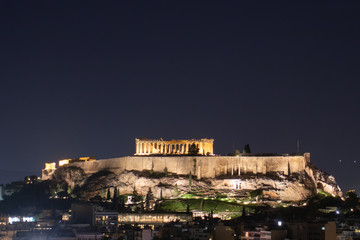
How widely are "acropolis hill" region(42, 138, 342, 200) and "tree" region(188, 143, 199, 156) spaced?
0.43ft

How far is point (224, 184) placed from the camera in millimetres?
86188

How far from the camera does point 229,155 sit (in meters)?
91.6

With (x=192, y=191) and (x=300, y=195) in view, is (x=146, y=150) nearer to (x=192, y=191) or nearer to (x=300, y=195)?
(x=192, y=191)

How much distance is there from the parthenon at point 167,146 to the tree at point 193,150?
1.36 metres

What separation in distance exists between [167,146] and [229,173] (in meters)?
13.2

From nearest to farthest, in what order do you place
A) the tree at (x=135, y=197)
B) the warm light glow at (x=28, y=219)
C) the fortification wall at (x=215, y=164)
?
the warm light glow at (x=28, y=219)
the tree at (x=135, y=197)
the fortification wall at (x=215, y=164)

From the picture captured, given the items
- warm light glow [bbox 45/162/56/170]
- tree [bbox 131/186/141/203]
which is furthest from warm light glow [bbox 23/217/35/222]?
warm light glow [bbox 45/162/56/170]

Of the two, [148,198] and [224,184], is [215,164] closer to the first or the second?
[224,184]

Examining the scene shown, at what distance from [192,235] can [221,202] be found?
23.3m

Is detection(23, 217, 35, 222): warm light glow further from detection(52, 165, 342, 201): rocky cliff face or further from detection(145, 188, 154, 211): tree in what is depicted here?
detection(145, 188, 154, 211): tree

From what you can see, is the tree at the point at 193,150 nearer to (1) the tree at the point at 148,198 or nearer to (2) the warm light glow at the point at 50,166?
(1) the tree at the point at 148,198

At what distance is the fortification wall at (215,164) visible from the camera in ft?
287

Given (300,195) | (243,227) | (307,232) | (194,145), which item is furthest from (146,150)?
(307,232)

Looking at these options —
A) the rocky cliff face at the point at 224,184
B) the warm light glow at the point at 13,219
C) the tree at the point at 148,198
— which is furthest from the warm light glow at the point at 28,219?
the tree at the point at 148,198
